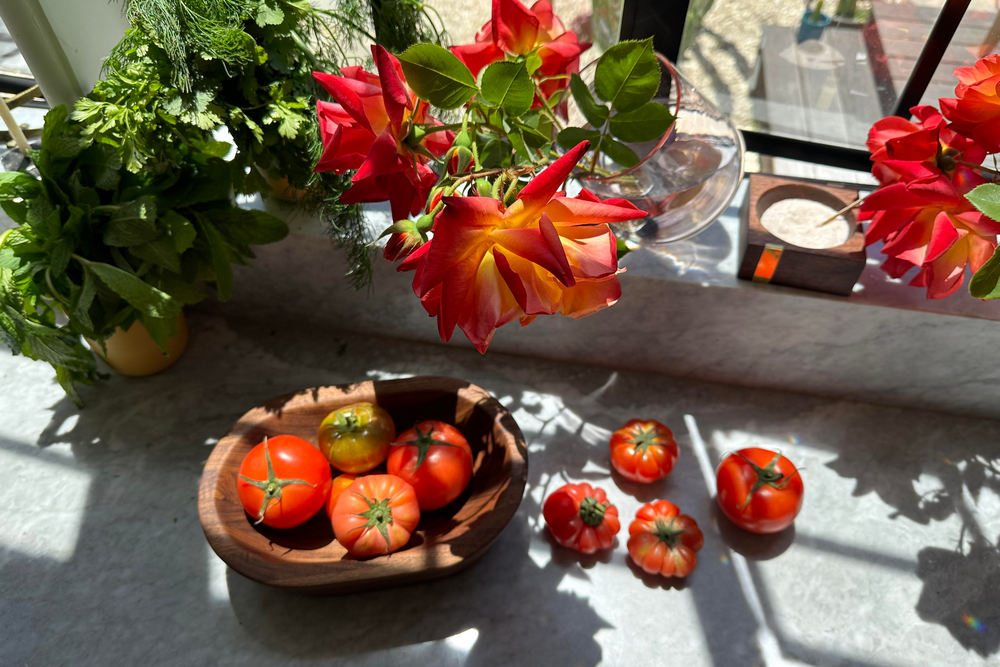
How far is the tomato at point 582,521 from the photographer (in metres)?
0.75

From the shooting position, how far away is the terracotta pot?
0.86 m

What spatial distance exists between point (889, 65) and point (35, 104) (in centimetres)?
109

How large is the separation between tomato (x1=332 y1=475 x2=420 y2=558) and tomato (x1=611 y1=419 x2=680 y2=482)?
0.76ft

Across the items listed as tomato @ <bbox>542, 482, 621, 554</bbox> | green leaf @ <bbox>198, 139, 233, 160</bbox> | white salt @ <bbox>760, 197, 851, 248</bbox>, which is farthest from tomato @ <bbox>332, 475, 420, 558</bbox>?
white salt @ <bbox>760, 197, 851, 248</bbox>

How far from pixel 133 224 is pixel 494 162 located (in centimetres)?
33

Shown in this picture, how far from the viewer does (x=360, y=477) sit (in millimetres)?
744

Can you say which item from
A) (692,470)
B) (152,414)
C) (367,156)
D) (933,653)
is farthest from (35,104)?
(933,653)

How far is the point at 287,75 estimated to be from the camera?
2.30ft

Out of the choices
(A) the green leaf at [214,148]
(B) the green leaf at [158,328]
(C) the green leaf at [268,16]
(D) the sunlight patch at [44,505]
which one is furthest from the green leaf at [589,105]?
(D) the sunlight patch at [44,505]

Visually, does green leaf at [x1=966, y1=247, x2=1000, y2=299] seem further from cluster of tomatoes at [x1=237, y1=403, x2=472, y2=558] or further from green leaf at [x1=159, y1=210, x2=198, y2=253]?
green leaf at [x1=159, y1=210, x2=198, y2=253]

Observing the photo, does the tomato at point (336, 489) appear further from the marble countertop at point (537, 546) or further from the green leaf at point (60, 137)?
the green leaf at point (60, 137)

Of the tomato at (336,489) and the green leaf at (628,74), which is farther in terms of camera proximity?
the tomato at (336,489)

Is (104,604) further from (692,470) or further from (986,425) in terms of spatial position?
(986,425)

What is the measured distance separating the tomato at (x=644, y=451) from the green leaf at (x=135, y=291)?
474 mm
